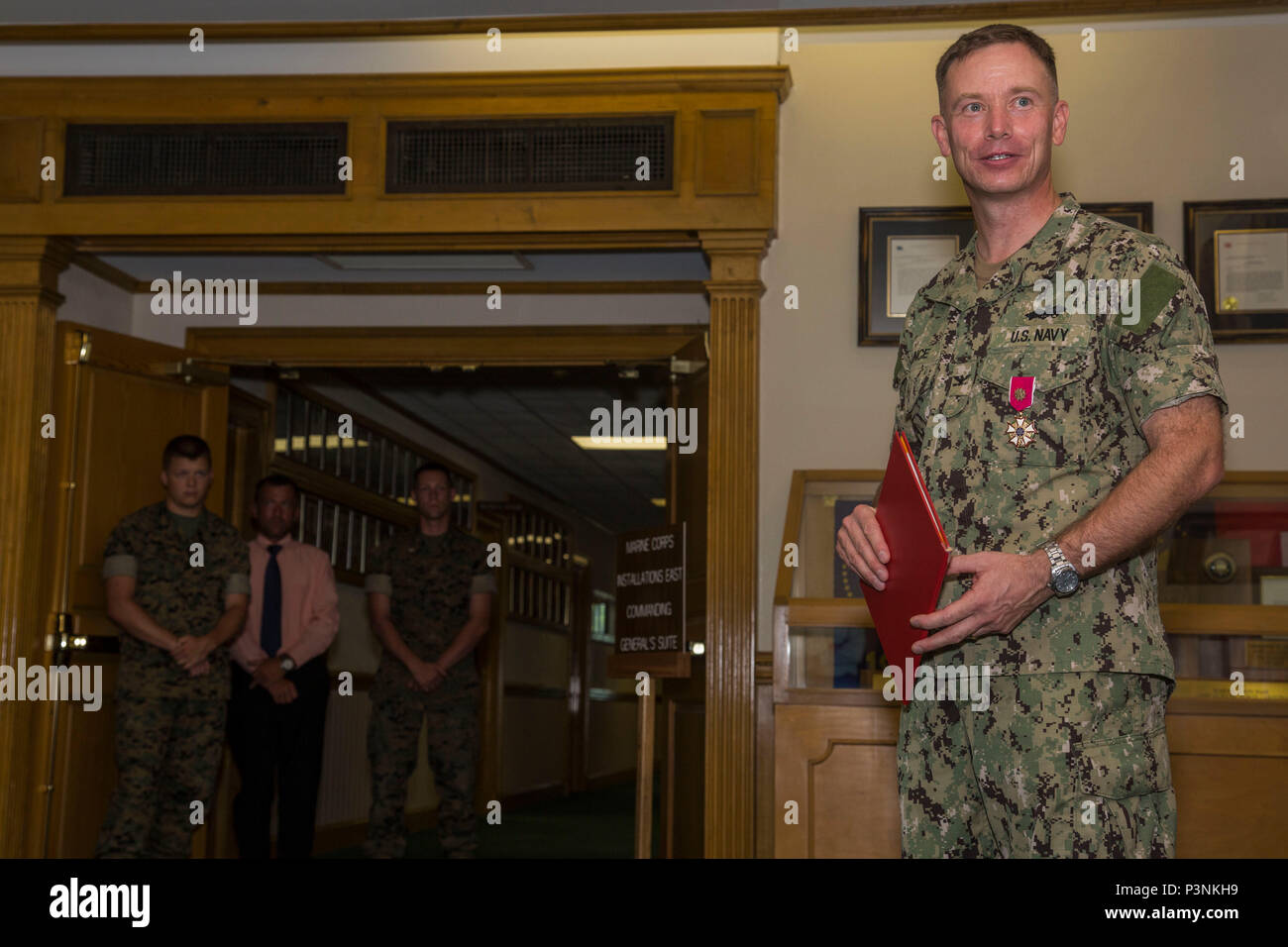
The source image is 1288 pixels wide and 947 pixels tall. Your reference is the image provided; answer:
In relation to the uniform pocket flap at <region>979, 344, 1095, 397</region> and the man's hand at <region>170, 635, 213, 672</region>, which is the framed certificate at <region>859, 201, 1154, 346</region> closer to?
the man's hand at <region>170, 635, 213, 672</region>

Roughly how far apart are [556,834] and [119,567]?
4340 mm

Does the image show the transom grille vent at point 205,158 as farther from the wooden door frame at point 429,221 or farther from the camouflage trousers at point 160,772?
the camouflage trousers at point 160,772

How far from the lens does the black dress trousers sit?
5.41 meters

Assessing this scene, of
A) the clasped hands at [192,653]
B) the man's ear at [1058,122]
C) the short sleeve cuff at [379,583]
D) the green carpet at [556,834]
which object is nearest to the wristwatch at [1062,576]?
the man's ear at [1058,122]

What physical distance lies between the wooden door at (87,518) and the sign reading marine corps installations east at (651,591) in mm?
1995

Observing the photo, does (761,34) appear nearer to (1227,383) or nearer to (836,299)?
(836,299)

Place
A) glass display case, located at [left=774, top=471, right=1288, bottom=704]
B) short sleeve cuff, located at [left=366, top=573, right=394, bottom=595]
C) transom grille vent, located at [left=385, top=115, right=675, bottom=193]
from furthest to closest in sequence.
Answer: short sleeve cuff, located at [left=366, top=573, right=394, bottom=595] → transom grille vent, located at [left=385, top=115, right=675, bottom=193] → glass display case, located at [left=774, top=471, right=1288, bottom=704]

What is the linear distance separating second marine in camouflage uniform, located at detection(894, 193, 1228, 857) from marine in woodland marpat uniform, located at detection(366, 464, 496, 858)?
14.0 feet

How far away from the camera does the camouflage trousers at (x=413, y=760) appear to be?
5.57 metres

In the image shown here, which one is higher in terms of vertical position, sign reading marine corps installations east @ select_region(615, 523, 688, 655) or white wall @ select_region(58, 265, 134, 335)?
white wall @ select_region(58, 265, 134, 335)

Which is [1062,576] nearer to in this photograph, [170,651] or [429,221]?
[429,221]

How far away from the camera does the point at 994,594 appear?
1.43 m

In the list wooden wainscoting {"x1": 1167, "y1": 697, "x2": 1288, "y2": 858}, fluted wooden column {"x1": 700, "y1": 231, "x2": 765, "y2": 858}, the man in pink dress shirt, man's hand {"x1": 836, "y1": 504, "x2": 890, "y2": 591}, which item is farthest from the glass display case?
the man in pink dress shirt
